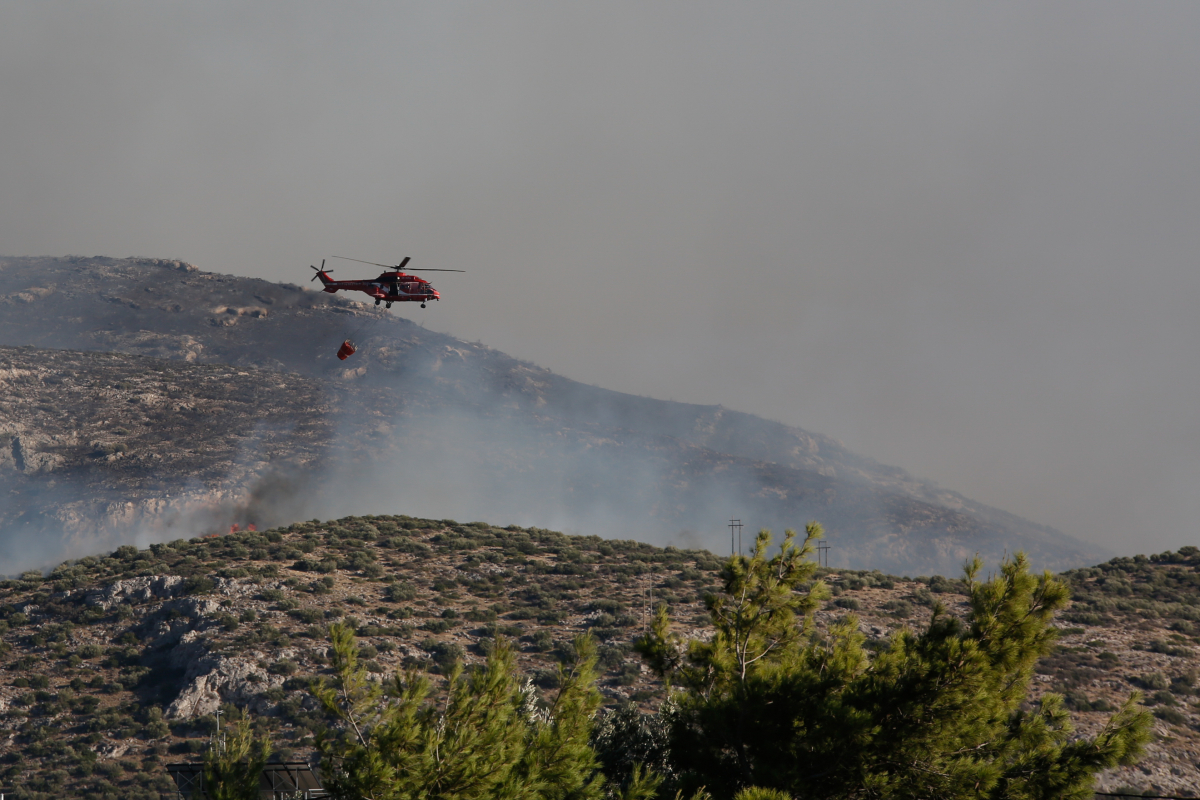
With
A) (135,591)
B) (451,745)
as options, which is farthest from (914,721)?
(135,591)

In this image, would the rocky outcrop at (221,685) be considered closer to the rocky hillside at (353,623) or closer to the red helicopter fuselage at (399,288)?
the rocky hillside at (353,623)

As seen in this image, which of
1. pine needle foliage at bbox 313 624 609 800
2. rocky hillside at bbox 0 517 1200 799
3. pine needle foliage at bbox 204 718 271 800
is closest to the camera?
pine needle foliage at bbox 313 624 609 800

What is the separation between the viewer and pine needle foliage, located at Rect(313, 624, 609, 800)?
13188 mm

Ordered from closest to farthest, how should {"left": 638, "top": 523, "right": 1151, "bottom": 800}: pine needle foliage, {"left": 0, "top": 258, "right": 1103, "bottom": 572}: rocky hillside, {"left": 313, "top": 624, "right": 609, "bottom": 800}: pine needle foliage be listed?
1. {"left": 313, "top": 624, "right": 609, "bottom": 800}: pine needle foliage
2. {"left": 638, "top": 523, "right": 1151, "bottom": 800}: pine needle foliage
3. {"left": 0, "top": 258, "right": 1103, "bottom": 572}: rocky hillside

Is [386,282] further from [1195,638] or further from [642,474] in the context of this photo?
[642,474]

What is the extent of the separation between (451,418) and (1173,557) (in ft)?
370

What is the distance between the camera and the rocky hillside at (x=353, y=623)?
130ft

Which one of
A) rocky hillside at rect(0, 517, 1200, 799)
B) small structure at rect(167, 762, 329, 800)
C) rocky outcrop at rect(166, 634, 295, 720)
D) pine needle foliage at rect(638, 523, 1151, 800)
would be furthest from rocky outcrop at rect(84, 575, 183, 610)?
pine needle foliage at rect(638, 523, 1151, 800)

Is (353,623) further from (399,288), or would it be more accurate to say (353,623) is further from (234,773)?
(234,773)

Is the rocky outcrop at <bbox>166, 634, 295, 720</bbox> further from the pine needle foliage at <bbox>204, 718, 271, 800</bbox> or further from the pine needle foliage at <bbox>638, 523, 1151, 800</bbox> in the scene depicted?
the pine needle foliage at <bbox>638, 523, 1151, 800</bbox>

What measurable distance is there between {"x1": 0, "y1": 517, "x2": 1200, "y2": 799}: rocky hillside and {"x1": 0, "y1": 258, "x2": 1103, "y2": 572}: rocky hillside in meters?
59.2

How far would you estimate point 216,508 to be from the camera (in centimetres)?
10850

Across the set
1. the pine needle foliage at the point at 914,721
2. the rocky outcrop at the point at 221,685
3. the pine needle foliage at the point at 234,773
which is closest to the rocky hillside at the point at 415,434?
the rocky outcrop at the point at 221,685

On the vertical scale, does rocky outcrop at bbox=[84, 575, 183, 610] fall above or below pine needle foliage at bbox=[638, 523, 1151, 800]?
below
